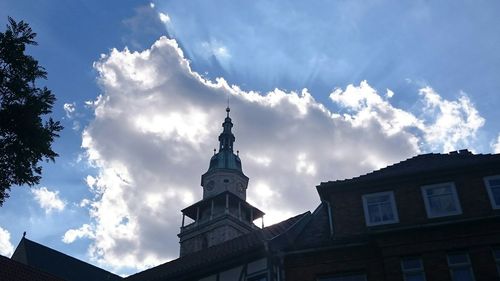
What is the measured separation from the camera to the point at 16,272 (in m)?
26.9

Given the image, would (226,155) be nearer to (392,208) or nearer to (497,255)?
(392,208)

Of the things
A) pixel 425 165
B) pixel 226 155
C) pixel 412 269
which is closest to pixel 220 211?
pixel 226 155

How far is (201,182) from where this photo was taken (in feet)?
229

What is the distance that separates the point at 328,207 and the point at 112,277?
146 ft

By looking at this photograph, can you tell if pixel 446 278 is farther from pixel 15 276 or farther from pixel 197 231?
pixel 197 231

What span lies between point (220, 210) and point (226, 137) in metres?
14.7

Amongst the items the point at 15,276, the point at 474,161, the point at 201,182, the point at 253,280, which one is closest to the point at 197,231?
the point at 201,182

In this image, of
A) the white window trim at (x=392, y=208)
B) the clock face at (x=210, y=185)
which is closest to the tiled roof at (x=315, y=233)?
the white window trim at (x=392, y=208)

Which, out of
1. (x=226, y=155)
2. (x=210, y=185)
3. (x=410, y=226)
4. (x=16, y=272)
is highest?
(x=226, y=155)

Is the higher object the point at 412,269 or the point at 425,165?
the point at 425,165

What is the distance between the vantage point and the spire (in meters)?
73.8

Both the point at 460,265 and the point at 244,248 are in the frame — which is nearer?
the point at 460,265

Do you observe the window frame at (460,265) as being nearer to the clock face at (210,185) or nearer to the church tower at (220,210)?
the church tower at (220,210)

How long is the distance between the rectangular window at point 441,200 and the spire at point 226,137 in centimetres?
5482
